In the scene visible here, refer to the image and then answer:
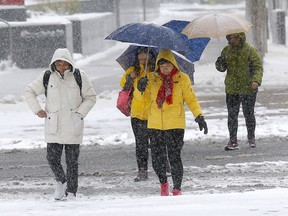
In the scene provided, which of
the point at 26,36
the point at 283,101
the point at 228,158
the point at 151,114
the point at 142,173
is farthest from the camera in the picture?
the point at 26,36

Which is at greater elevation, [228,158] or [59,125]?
[59,125]

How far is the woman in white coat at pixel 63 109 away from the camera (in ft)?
30.2

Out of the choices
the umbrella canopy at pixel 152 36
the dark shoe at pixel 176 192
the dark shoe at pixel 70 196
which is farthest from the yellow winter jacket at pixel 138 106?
the dark shoe at pixel 70 196

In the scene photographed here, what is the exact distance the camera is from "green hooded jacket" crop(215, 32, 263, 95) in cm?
1227

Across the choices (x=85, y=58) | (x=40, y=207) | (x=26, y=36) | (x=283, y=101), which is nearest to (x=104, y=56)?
(x=85, y=58)

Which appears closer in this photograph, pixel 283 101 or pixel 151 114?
pixel 151 114

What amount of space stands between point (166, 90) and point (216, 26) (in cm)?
281

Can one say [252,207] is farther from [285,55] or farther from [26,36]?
[285,55]

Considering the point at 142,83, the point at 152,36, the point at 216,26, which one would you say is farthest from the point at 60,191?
the point at 216,26

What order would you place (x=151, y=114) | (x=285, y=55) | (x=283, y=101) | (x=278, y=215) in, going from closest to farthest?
(x=278, y=215), (x=151, y=114), (x=283, y=101), (x=285, y=55)

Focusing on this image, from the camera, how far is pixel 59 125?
→ 9258 millimetres

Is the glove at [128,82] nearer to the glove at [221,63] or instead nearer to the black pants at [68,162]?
the black pants at [68,162]

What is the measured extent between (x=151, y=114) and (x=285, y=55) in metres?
19.4

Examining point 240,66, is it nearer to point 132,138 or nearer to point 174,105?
point 132,138
